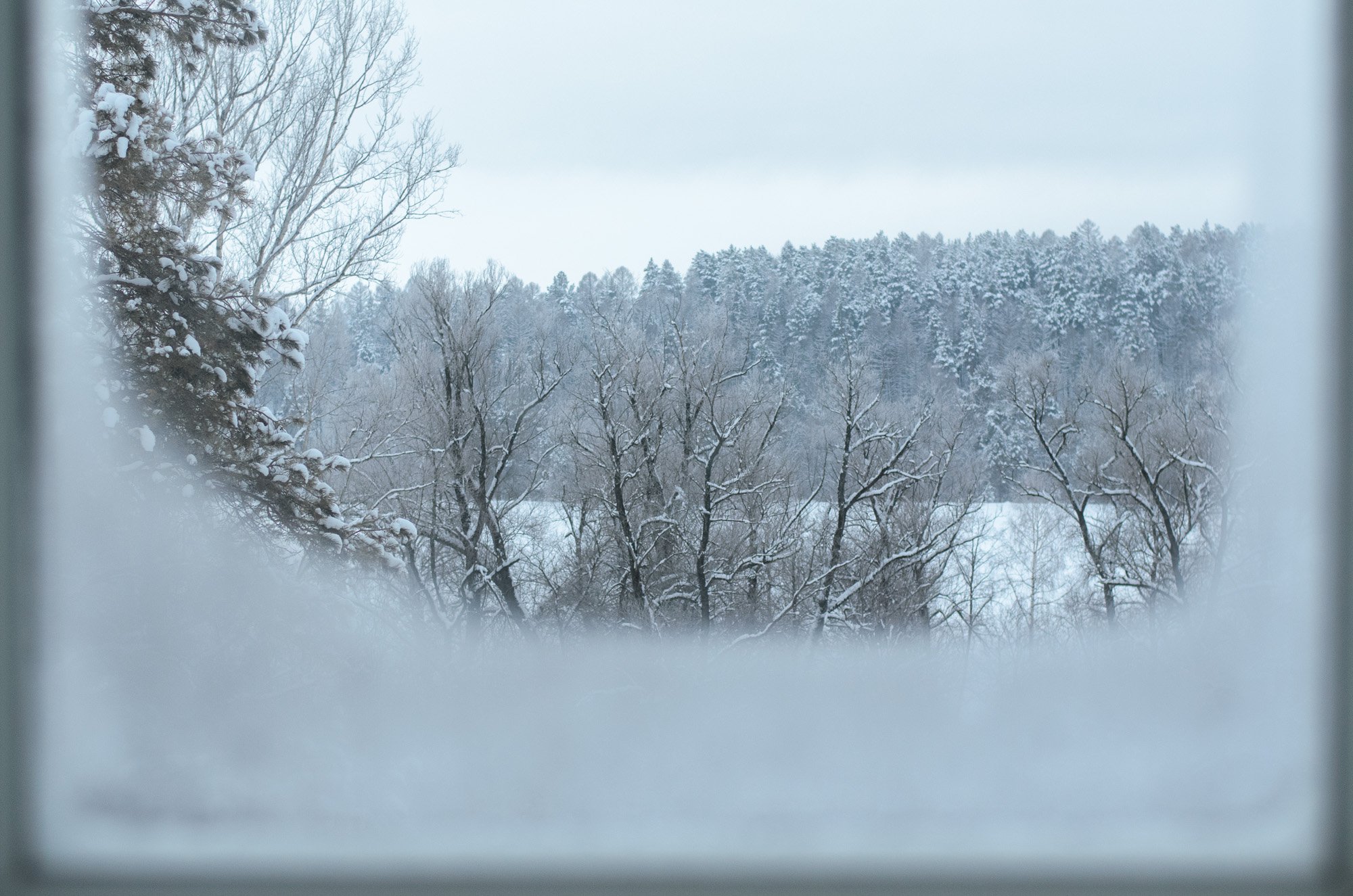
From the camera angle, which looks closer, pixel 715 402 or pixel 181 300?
pixel 181 300

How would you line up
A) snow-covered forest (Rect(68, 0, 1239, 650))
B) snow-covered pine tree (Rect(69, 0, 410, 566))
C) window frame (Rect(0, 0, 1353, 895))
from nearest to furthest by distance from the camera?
window frame (Rect(0, 0, 1353, 895)), snow-covered pine tree (Rect(69, 0, 410, 566)), snow-covered forest (Rect(68, 0, 1239, 650))

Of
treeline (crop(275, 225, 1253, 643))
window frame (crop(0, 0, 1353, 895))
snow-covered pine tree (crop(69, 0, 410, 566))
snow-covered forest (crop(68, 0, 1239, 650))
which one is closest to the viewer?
window frame (crop(0, 0, 1353, 895))

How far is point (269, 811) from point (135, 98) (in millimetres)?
2295

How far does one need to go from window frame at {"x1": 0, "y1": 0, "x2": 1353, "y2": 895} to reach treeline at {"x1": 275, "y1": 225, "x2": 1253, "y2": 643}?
23.2 ft

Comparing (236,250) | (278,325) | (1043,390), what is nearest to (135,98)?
(278,325)

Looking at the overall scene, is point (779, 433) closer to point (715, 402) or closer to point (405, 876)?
point (715, 402)

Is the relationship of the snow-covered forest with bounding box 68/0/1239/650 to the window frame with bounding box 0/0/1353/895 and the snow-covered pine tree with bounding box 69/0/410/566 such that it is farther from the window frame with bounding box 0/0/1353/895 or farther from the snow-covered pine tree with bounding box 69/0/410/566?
the window frame with bounding box 0/0/1353/895

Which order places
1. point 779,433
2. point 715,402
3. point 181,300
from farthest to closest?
point 779,433
point 715,402
point 181,300

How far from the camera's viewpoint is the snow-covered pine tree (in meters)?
2.20

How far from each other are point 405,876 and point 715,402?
9038 mm

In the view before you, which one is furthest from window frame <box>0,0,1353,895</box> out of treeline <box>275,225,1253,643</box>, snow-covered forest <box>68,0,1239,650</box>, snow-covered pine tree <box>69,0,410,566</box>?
treeline <box>275,225,1253,643</box>

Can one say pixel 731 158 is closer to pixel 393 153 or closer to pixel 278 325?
pixel 393 153

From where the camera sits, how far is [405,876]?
76 centimetres

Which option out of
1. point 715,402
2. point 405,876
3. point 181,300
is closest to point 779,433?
point 715,402
